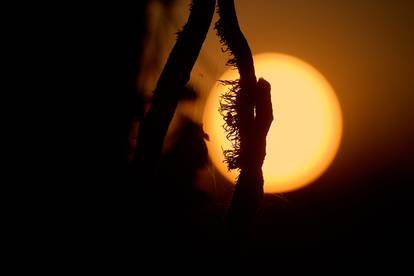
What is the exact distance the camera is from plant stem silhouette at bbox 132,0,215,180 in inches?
38.3

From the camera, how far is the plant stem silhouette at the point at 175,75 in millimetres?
972

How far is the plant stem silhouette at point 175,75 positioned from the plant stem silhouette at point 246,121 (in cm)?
11

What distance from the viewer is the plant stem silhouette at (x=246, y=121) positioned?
1.05 metres

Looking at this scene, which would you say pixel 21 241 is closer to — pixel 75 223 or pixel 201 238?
pixel 75 223

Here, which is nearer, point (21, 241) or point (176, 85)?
point (176, 85)

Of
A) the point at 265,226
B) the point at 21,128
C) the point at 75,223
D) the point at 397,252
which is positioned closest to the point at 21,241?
the point at 75,223

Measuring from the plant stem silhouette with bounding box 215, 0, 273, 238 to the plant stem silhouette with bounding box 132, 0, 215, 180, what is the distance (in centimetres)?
11

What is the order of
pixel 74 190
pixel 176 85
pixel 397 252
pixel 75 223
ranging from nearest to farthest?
pixel 176 85
pixel 75 223
pixel 74 190
pixel 397 252

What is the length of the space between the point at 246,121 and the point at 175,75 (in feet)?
0.89

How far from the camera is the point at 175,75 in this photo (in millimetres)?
972

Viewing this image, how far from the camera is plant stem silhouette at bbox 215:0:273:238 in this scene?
3.44ft

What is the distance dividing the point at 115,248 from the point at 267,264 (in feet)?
16.8

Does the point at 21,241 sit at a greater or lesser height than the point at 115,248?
lesser

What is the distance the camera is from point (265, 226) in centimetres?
732
